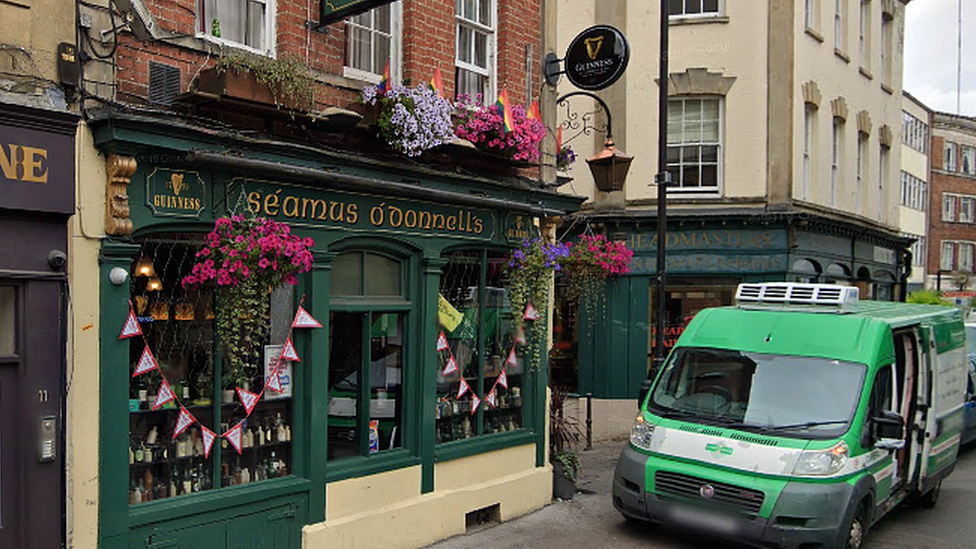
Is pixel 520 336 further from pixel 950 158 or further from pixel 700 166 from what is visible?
pixel 950 158

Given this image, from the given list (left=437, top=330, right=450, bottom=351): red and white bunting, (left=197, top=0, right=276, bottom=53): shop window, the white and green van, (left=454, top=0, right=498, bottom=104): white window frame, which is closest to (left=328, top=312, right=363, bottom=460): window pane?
(left=437, top=330, right=450, bottom=351): red and white bunting

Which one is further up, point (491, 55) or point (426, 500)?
point (491, 55)

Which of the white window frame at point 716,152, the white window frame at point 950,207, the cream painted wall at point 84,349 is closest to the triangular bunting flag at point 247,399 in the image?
the cream painted wall at point 84,349

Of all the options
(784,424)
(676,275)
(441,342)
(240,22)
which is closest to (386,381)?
(441,342)

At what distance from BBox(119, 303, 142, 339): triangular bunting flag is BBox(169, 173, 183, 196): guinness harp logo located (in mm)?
915

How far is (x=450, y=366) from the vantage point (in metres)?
8.97

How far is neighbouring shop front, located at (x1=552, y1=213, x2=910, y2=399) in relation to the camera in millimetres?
15008

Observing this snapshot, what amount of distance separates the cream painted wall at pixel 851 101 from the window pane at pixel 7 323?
13.3m

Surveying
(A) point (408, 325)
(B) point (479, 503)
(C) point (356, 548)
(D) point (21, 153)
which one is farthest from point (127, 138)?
(B) point (479, 503)

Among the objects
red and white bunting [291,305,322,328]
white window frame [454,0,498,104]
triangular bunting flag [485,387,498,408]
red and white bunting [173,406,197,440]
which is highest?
white window frame [454,0,498,104]

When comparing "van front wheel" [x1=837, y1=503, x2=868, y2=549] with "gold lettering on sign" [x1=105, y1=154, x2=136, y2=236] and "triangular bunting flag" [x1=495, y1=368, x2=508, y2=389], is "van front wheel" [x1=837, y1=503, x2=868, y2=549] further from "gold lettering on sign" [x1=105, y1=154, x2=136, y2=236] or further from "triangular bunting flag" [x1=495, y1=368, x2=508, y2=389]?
"gold lettering on sign" [x1=105, y1=154, x2=136, y2=236]

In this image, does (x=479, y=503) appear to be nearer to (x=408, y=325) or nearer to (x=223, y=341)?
(x=408, y=325)

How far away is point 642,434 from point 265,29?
525 cm

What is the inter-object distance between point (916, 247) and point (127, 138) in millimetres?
39641
